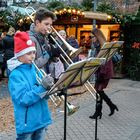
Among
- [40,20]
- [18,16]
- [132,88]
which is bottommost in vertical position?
[132,88]

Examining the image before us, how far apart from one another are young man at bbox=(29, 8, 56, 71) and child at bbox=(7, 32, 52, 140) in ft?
2.47

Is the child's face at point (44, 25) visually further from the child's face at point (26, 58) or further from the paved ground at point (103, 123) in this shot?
the paved ground at point (103, 123)

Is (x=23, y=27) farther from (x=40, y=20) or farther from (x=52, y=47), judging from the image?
(x=40, y=20)

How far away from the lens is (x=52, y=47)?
5793 mm

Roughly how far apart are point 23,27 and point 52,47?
871cm

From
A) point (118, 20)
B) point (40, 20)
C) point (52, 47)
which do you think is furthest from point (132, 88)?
point (40, 20)

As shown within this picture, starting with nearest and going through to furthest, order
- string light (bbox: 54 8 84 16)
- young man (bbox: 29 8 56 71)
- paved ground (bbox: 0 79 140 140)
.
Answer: young man (bbox: 29 8 56 71), paved ground (bbox: 0 79 140 140), string light (bbox: 54 8 84 16)

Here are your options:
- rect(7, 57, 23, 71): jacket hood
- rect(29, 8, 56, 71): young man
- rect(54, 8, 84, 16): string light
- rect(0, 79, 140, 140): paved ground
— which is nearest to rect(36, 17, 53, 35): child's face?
rect(29, 8, 56, 71): young man

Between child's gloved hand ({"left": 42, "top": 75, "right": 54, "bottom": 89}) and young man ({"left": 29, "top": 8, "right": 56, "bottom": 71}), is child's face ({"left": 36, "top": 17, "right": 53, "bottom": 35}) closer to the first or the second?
young man ({"left": 29, "top": 8, "right": 56, "bottom": 71})

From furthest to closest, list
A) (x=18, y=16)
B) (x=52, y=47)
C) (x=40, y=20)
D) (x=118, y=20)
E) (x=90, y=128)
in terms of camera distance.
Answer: (x=18, y=16) → (x=118, y=20) → (x=90, y=128) → (x=52, y=47) → (x=40, y=20)

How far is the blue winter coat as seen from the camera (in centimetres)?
358

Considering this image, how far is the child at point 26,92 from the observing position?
3.58 metres

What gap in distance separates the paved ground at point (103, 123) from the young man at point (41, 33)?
5.16ft

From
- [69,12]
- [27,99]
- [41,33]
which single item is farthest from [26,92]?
[69,12]
